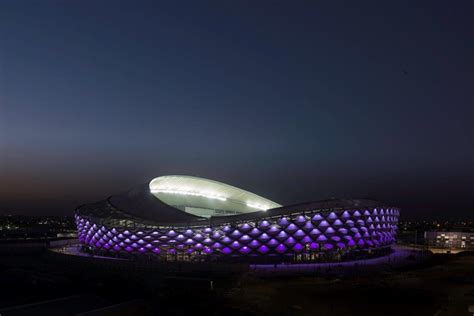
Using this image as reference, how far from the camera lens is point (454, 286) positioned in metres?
35.3

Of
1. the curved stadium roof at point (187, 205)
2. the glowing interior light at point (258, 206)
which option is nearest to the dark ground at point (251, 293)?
the curved stadium roof at point (187, 205)

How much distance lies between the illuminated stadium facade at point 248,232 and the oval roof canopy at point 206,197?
9.33 m

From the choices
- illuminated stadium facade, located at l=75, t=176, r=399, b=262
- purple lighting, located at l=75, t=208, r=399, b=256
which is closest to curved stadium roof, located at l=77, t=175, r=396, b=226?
illuminated stadium facade, located at l=75, t=176, r=399, b=262

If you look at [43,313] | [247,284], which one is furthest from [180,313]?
[247,284]

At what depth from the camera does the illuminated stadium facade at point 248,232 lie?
157 feet

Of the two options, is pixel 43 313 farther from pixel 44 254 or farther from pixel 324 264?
pixel 44 254

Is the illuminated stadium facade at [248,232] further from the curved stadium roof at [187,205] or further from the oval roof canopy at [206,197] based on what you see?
the oval roof canopy at [206,197]

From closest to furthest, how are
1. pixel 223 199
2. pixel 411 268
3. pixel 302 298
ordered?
pixel 302 298 < pixel 411 268 < pixel 223 199

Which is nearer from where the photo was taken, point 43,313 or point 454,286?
point 43,313

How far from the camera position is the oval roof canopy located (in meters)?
64.0

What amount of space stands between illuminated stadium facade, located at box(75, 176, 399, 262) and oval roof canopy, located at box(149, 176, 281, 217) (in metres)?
9.33

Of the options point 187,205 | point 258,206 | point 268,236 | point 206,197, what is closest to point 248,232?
point 268,236

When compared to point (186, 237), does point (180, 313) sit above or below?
below

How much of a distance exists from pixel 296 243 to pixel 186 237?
A: 11.5m
